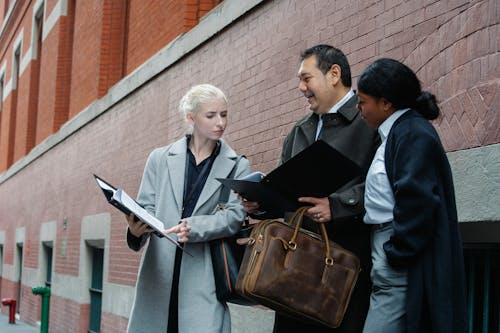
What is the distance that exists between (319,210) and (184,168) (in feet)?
3.73

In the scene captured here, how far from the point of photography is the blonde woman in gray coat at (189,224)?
13.2 feet

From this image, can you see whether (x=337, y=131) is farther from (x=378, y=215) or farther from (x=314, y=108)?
(x=378, y=215)

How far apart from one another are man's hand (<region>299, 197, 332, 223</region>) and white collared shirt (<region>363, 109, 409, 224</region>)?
6.9 inches

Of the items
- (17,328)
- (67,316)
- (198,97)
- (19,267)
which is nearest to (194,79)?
(198,97)

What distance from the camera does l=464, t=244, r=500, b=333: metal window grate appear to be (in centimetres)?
412

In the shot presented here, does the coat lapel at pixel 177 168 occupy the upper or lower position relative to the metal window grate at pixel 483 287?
upper

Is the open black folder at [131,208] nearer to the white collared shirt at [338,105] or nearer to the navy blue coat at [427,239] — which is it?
the white collared shirt at [338,105]

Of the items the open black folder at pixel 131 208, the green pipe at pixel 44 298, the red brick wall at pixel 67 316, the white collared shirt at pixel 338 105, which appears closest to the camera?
the white collared shirt at pixel 338 105

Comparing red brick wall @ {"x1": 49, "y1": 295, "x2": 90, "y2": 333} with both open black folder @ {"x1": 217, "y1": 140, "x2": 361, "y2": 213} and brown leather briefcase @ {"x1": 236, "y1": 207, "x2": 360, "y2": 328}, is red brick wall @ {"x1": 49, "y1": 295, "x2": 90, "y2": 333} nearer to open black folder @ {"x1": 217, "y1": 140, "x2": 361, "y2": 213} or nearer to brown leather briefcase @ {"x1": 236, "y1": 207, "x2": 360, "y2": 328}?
open black folder @ {"x1": 217, "y1": 140, "x2": 361, "y2": 213}

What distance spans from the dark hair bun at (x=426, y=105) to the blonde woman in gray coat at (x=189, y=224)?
1.24 m

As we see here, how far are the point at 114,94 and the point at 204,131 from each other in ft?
24.2

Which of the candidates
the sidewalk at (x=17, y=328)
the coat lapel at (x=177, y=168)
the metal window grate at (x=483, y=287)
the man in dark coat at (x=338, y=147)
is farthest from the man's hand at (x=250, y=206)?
the sidewalk at (x=17, y=328)

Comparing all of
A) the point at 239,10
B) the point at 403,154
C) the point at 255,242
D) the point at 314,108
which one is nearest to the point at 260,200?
the point at 255,242

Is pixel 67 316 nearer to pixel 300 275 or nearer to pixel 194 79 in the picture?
pixel 194 79
